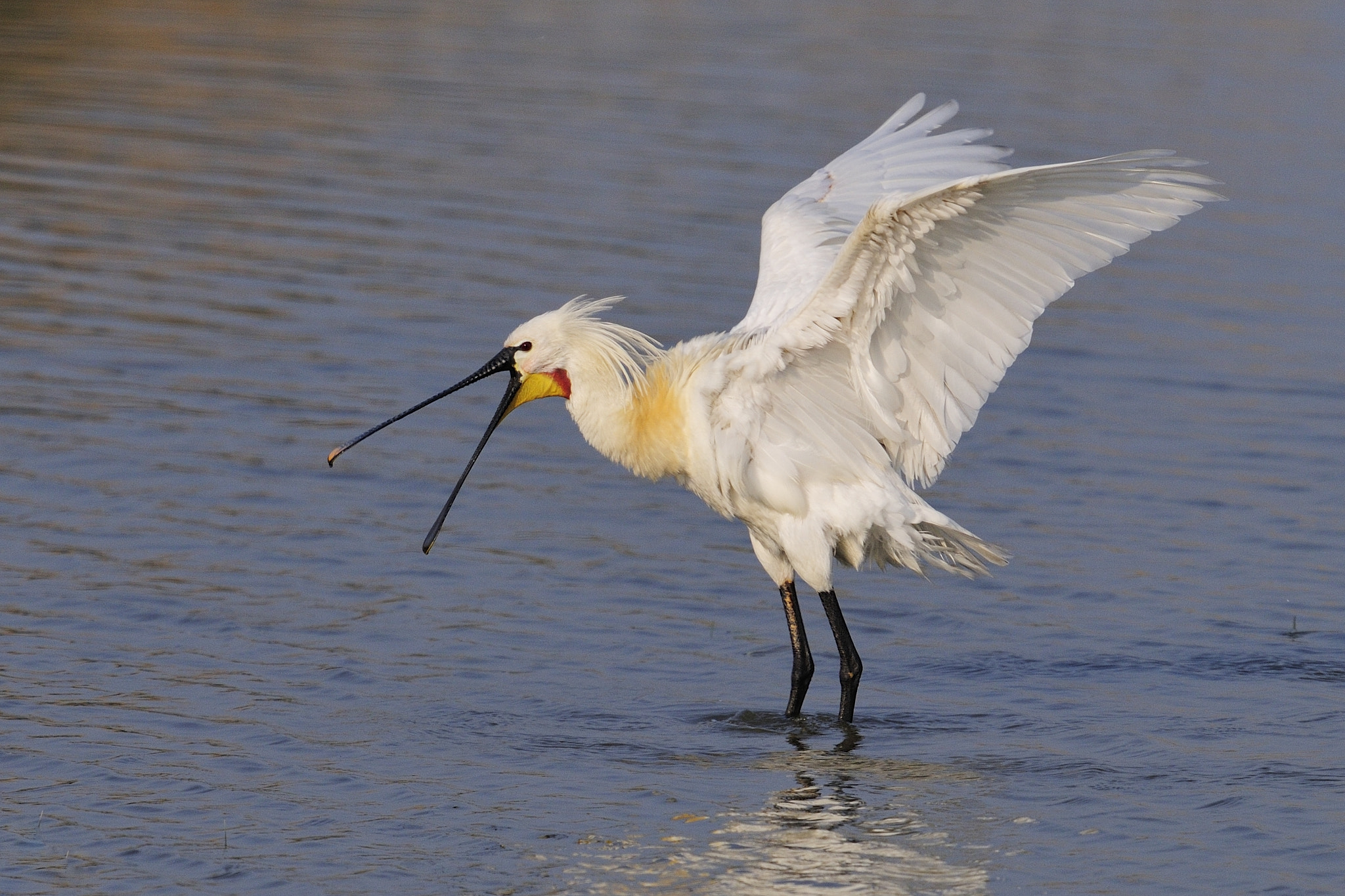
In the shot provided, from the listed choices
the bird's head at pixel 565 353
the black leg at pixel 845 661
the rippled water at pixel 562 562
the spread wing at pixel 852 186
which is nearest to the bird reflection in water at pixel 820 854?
the rippled water at pixel 562 562

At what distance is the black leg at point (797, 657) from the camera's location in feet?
27.5

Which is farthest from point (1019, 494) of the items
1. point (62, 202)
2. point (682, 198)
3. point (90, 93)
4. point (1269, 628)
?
point (90, 93)

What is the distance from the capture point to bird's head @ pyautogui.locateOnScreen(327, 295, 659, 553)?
820cm

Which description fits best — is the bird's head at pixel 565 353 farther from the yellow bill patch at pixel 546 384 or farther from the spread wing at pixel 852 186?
the spread wing at pixel 852 186

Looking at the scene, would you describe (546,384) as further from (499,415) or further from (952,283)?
(952,283)

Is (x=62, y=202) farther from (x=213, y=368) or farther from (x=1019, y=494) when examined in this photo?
(x=1019, y=494)

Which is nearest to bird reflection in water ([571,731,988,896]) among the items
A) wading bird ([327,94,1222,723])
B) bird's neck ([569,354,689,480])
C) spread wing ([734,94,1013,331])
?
wading bird ([327,94,1222,723])

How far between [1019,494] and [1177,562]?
1.21m

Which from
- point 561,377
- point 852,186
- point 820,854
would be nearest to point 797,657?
point 561,377

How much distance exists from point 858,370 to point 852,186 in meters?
2.16

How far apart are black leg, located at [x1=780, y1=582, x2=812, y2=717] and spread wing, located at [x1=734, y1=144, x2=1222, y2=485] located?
2.50 feet

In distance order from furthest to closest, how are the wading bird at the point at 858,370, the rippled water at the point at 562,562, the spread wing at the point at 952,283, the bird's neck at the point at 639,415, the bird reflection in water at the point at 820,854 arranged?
the bird's neck at the point at 639,415 < the wading bird at the point at 858,370 < the spread wing at the point at 952,283 < the rippled water at the point at 562,562 < the bird reflection in water at the point at 820,854

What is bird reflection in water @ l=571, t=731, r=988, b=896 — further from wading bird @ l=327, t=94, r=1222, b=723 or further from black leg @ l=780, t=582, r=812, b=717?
wading bird @ l=327, t=94, r=1222, b=723

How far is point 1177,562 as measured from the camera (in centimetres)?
1032
